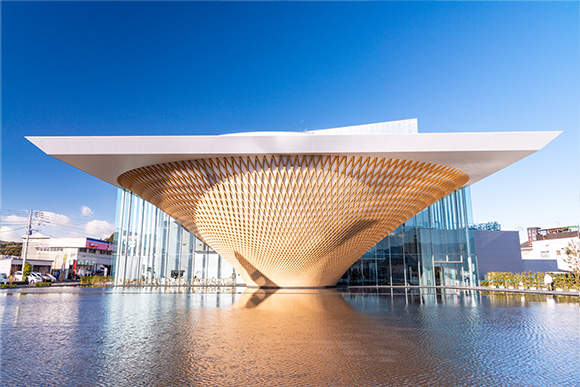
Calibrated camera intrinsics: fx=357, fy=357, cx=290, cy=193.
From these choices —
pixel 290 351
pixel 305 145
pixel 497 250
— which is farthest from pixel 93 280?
pixel 497 250

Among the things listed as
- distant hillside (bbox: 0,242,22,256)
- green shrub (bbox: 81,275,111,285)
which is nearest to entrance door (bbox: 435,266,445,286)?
green shrub (bbox: 81,275,111,285)

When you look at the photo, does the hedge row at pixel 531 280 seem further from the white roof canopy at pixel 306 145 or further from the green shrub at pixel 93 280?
the green shrub at pixel 93 280

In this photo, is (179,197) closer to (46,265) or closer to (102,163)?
(102,163)

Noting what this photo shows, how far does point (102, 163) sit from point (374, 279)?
2615 cm

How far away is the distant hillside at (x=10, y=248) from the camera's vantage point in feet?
238

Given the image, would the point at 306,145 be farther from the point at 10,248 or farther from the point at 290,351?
the point at 10,248

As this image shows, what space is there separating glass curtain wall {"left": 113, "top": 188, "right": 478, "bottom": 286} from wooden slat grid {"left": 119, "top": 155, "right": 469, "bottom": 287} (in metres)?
12.3

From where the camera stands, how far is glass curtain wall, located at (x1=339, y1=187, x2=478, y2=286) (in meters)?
31.7

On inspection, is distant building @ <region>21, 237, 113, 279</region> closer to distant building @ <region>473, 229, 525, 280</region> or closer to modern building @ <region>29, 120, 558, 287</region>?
modern building @ <region>29, 120, 558, 287</region>

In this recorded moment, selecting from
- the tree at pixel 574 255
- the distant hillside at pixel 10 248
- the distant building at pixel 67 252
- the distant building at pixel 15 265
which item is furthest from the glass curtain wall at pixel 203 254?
the distant hillside at pixel 10 248

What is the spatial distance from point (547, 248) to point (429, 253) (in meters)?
29.8

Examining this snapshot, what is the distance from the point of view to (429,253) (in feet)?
108

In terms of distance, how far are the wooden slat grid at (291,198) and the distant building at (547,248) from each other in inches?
1315

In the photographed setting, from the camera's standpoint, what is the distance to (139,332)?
7441mm
